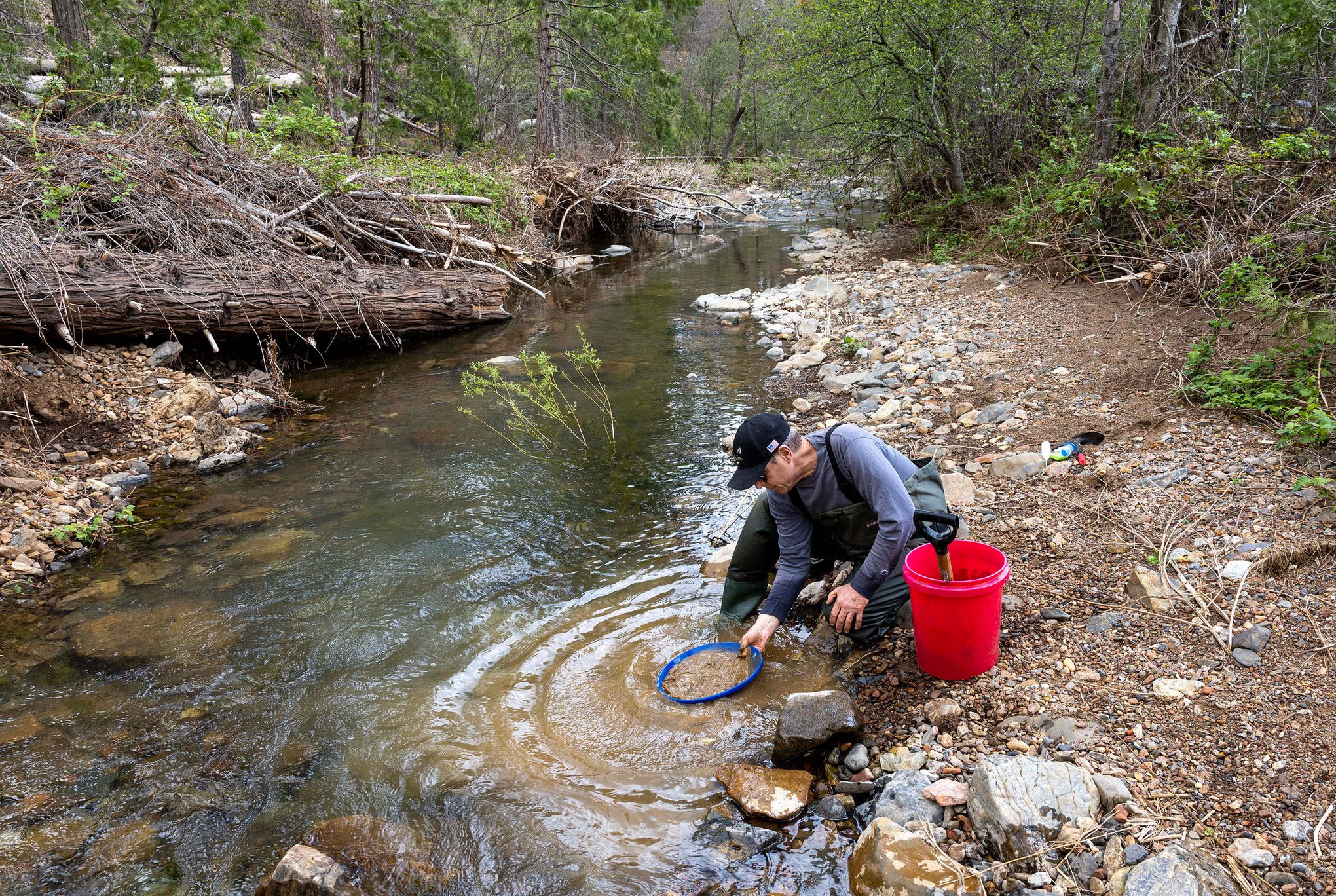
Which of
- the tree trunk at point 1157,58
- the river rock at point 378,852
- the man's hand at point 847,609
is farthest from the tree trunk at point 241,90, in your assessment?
the tree trunk at point 1157,58

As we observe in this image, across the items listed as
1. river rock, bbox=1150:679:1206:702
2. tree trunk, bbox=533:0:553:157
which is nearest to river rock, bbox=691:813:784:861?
river rock, bbox=1150:679:1206:702

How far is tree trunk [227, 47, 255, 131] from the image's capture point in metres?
9.35

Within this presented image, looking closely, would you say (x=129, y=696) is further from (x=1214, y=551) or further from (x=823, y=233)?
(x=823, y=233)

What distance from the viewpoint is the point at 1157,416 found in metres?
4.30

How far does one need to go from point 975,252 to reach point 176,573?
863 cm

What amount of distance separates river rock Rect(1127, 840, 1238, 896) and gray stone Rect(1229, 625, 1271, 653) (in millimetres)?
930

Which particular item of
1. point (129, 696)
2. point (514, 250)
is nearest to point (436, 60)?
point (514, 250)

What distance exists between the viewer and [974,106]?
9.74 meters

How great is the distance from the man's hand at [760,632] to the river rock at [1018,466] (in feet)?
5.91

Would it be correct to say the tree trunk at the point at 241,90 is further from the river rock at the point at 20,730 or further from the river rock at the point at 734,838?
the river rock at the point at 734,838

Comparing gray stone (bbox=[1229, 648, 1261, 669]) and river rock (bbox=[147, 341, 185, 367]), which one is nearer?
gray stone (bbox=[1229, 648, 1261, 669])

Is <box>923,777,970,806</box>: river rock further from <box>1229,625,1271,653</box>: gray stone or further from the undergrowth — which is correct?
the undergrowth

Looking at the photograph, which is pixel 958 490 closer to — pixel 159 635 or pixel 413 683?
pixel 413 683

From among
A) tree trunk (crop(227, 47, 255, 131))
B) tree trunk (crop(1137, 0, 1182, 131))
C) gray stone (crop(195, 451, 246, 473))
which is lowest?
gray stone (crop(195, 451, 246, 473))
